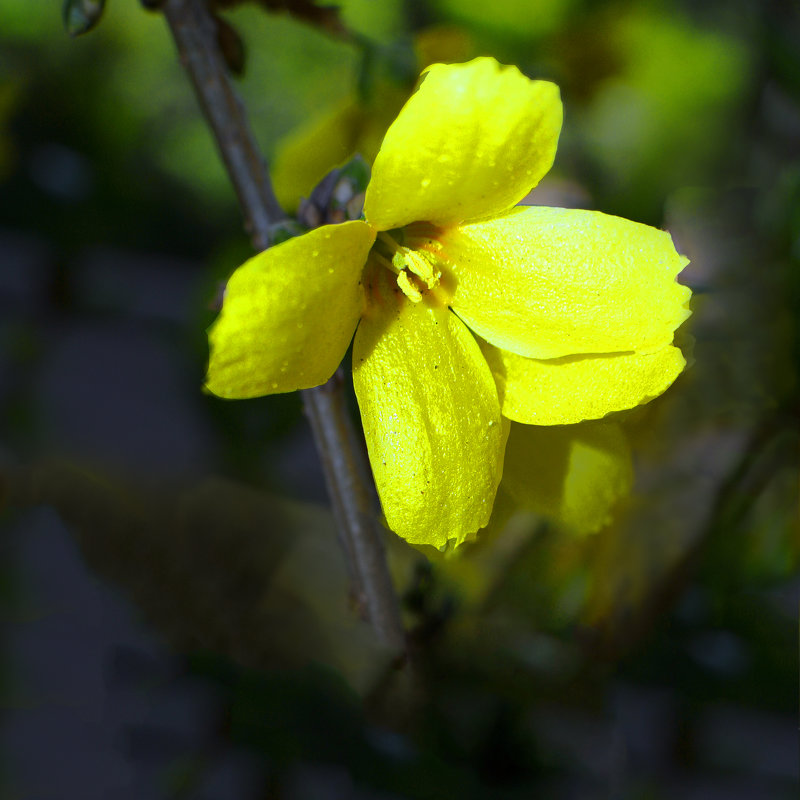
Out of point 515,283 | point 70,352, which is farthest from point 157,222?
point 515,283

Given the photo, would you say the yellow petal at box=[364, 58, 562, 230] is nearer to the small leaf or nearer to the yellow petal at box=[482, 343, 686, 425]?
the yellow petal at box=[482, 343, 686, 425]

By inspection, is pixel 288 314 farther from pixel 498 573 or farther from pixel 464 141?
pixel 498 573

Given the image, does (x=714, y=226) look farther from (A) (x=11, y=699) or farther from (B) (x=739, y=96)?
(A) (x=11, y=699)

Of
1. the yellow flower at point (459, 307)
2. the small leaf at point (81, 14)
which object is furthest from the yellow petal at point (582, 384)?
the small leaf at point (81, 14)

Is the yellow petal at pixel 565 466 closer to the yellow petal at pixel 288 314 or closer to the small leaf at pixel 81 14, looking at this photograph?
the yellow petal at pixel 288 314

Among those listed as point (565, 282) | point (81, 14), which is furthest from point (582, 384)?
point (81, 14)

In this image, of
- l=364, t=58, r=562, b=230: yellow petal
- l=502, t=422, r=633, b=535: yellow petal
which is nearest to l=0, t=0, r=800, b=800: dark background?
l=502, t=422, r=633, b=535: yellow petal

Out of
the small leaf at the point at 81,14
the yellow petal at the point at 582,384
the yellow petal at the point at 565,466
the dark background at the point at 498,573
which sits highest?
the small leaf at the point at 81,14
